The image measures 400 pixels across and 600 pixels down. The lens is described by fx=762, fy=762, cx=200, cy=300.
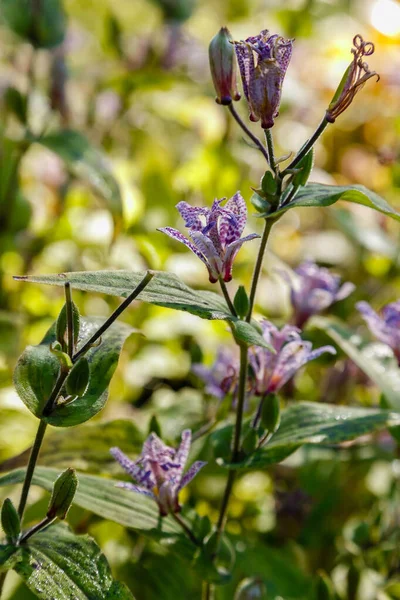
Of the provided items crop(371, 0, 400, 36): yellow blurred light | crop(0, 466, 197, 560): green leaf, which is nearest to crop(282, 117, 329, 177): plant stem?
crop(0, 466, 197, 560): green leaf

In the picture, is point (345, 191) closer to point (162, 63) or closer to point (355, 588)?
point (355, 588)

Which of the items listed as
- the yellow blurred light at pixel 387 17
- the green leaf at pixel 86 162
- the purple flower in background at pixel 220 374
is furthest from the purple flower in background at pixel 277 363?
the yellow blurred light at pixel 387 17

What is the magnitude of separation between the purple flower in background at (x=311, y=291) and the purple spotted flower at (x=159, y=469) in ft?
0.78

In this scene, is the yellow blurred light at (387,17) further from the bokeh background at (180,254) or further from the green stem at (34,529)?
the green stem at (34,529)

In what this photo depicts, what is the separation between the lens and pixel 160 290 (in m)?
0.48

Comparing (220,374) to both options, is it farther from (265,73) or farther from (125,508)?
(265,73)

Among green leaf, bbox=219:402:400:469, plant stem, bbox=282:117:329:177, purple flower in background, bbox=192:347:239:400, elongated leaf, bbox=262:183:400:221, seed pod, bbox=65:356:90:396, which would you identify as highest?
plant stem, bbox=282:117:329:177

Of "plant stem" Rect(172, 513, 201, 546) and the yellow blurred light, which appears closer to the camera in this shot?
"plant stem" Rect(172, 513, 201, 546)

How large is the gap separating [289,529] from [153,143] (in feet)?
3.02

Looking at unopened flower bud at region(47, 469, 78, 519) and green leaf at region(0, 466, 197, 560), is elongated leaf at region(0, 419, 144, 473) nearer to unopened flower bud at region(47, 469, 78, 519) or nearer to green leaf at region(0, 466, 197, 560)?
green leaf at region(0, 466, 197, 560)

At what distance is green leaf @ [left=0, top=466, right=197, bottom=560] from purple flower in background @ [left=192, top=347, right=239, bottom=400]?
0.11 m

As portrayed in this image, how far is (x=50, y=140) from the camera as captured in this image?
92cm

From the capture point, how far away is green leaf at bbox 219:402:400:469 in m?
0.56

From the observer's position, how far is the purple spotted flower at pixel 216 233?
49 centimetres
